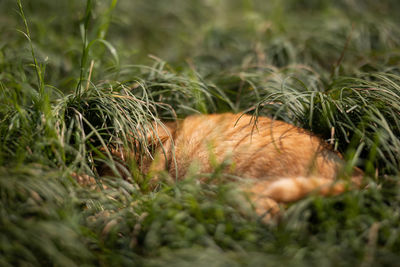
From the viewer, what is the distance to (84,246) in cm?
140

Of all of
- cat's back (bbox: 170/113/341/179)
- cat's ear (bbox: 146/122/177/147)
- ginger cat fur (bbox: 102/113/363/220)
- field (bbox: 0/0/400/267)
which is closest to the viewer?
field (bbox: 0/0/400/267)

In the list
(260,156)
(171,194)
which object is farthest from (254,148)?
(171,194)

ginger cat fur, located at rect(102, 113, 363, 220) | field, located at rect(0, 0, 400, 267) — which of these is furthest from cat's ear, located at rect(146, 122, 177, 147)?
field, located at rect(0, 0, 400, 267)

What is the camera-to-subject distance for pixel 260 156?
190 centimetres

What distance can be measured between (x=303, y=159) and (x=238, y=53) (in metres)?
2.19

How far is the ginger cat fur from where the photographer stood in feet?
5.06

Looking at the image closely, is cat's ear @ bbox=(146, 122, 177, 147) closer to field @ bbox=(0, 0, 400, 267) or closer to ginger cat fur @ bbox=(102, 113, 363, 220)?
ginger cat fur @ bbox=(102, 113, 363, 220)

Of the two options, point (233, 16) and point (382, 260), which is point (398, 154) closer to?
point (382, 260)

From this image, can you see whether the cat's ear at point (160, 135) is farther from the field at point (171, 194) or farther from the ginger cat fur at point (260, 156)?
the field at point (171, 194)

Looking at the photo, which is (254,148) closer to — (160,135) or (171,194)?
(171,194)

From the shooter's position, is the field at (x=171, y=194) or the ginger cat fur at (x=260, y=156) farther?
the ginger cat fur at (x=260, y=156)

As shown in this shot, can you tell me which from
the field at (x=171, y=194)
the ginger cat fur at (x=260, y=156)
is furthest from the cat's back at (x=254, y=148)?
the field at (x=171, y=194)

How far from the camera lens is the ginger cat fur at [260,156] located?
5.06ft

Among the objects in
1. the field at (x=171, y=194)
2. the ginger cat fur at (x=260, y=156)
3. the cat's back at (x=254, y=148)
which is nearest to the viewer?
the field at (x=171, y=194)
